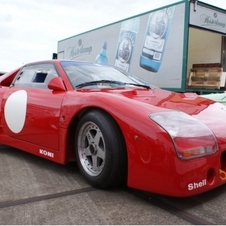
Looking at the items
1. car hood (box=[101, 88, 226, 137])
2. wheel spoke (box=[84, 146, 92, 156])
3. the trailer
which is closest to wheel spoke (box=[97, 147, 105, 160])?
wheel spoke (box=[84, 146, 92, 156])

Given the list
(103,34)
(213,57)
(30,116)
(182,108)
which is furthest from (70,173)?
(213,57)

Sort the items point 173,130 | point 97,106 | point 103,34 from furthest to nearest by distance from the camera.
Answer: point 103,34, point 97,106, point 173,130

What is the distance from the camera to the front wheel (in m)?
2.36

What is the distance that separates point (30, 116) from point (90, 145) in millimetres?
944

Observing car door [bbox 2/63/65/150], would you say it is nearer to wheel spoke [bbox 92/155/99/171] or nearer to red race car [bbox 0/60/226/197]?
red race car [bbox 0/60/226/197]

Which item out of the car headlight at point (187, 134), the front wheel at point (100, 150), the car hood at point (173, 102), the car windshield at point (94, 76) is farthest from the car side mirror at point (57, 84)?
the car headlight at point (187, 134)

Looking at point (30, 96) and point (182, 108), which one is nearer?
point (182, 108)

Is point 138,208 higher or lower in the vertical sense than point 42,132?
lower

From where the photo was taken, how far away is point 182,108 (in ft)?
8.42

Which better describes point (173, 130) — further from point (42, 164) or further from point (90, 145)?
point (42, 164)

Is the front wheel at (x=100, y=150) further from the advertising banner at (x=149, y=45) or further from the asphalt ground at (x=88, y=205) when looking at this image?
the advertising banner at (x=149, y=45)

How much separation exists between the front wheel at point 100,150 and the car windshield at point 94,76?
1.88 feet

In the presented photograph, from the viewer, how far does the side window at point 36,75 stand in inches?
132

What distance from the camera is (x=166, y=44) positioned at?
812 centimetres
